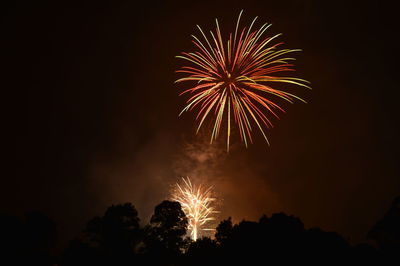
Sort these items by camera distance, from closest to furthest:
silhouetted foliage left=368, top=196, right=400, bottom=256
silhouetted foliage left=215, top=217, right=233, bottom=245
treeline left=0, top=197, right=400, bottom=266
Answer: treeline left=0, top=197, right=400, bottom=266 → silhouetted foliage left=368, top=196, right=400, bottom=256 → silhouetted foliage left=215, top=217, right=233, bottom=245

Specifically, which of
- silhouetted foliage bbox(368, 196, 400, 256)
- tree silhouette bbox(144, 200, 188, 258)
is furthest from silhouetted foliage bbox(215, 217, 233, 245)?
silhouetted foliage bbox(368, 196, 400, 256)

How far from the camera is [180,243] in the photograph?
45.6 metres

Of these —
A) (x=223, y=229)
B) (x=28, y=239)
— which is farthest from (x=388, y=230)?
(x=28, y=239)

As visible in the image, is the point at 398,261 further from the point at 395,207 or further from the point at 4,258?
the point at 4,258

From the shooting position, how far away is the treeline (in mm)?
33062

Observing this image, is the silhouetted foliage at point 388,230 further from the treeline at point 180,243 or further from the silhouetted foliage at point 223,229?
the silhouetted foliage at point 223,229

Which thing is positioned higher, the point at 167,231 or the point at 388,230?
the point at 167,231

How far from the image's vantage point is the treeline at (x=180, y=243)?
3306cm

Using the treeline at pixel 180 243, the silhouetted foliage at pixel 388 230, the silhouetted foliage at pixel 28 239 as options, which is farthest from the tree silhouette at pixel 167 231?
the silhouetted foliage at pixel 388 230

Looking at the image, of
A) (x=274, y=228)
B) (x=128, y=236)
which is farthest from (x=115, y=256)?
(x=274, y=228)

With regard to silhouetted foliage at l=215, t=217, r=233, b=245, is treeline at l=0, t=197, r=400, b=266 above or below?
below

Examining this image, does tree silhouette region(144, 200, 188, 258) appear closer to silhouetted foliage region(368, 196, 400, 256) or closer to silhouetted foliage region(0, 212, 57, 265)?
silhouetted foliage region(0, 212, 57, 265)

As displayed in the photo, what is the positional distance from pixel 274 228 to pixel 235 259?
14.3 feet

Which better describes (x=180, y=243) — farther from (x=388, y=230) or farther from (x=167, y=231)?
(x=388, y=230)
